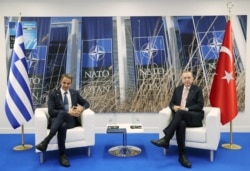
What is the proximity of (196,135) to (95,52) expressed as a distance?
255 centimetres

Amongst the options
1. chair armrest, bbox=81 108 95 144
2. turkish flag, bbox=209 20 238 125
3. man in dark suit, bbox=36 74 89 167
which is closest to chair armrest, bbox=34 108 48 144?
man in dark suit, bbox=36 74 89 167

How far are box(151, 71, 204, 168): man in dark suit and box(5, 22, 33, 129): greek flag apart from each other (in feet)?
7.03

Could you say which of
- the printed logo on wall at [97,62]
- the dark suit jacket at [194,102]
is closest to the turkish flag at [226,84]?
the dark suit jacket at [194,102]

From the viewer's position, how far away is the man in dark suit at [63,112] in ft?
13.7

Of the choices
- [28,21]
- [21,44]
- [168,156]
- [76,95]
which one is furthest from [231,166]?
[28,21]

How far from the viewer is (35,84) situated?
19.0ft

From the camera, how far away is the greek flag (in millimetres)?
4812

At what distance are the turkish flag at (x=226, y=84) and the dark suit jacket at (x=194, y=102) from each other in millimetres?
486

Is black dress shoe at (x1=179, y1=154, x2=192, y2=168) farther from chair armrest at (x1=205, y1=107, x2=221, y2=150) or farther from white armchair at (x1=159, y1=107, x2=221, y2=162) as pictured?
chair armrest at (x1=205, y1=107, x2=221, y2=150)

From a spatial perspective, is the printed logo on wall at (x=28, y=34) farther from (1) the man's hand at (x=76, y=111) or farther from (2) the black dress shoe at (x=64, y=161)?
(2) the black dress shoe at (x=64, y=161)

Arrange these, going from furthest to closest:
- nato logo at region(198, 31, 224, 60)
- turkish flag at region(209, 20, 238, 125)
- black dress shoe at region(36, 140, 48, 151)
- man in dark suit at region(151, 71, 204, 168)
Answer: nato logo at region(198, 31, 224, 60)
turkish flag at region(209, 20, 238, 125)
man in dark suit at region(151, 71, 204, 168)
black dress shoe at region(36, 140, 48, 151)

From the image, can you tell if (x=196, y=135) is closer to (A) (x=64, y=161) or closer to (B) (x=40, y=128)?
(A) (x=64, y=161)

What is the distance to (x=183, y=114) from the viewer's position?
443 centimetres

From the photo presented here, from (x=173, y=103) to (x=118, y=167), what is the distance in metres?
1.44
